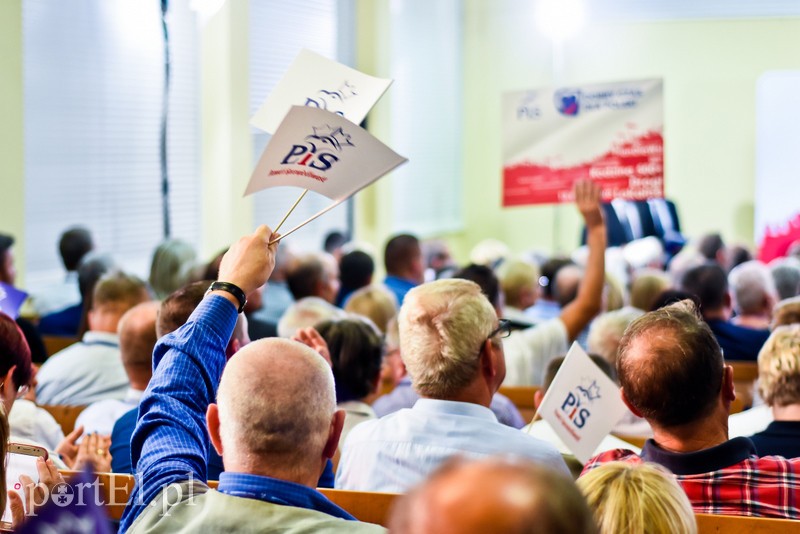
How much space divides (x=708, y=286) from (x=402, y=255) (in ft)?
7.19

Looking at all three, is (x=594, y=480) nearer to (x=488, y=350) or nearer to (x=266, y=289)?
(x=488, y=350)

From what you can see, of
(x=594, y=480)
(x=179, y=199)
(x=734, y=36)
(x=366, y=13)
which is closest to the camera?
(x=594, y=480)

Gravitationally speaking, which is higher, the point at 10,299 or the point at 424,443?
the point at 10,299

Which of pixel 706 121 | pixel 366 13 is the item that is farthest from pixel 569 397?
pixel 706 121

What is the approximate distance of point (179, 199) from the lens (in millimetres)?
8594

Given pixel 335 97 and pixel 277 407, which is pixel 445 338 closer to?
pixel 335 97

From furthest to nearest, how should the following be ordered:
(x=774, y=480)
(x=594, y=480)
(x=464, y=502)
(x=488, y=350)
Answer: (x=488, y=350), (x=774, y=480), (x=594, y=480), (x=464, y=502)

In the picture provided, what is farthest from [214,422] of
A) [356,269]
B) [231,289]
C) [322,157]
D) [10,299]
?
[356,269]

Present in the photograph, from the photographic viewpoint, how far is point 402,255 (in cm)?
700

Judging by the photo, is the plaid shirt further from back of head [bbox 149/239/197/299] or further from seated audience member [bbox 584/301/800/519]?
back of head [bbox 149/239/197/299]

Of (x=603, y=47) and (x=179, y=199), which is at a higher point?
(x=603, y=47)

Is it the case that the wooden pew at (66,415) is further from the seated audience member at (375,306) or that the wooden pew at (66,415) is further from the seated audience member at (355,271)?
the seated audience member at (355,271)

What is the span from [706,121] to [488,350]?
1078 cm

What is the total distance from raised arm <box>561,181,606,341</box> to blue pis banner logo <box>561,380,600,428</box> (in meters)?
1.53
